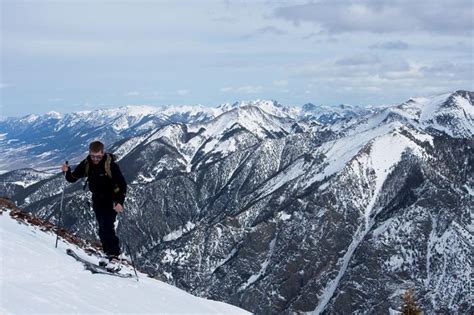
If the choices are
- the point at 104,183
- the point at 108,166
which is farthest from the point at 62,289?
the point at 108,166

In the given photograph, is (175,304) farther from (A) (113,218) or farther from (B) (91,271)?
(A) (113,218)

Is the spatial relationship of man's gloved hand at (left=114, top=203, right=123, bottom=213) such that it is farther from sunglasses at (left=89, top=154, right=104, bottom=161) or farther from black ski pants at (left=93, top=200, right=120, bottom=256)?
sunglasses at (left=89, top=154, right=104, bottom=161)

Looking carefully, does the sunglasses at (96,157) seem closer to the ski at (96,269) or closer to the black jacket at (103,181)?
the black jacket at (103,181)

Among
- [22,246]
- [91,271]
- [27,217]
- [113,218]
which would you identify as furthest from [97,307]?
[27,217]

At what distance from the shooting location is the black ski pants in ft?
69.6

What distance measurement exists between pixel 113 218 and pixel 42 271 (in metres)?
5.40

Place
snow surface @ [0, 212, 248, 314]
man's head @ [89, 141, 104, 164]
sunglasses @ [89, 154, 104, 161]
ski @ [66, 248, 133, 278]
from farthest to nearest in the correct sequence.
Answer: sunglasses @ [89, 154, 104, 161], man's head @ [89, 141, 104, 164], ski @ [66, 248, 133, 278], snow surface @ [0, 212, 248, 314]

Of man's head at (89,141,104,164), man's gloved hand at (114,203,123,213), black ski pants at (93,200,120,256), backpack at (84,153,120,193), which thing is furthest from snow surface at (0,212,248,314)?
man's head at (89,141,104,164)

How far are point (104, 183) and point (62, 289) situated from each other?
20.2 feet

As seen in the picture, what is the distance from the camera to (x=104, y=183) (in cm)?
2072

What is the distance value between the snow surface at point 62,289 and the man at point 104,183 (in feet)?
6.66

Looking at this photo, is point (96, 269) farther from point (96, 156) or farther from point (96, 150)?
point (96, 150)

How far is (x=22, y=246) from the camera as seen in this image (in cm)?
1880

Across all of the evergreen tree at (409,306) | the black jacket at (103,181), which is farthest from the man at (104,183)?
the evergreen tree at (409,306)
